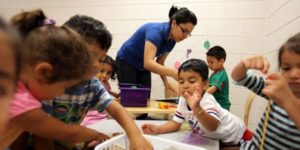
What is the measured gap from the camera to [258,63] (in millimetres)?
845

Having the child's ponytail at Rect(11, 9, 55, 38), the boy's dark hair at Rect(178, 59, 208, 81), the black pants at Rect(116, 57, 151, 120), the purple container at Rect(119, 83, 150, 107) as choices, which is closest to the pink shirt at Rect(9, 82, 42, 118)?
the child's ponytail at Rect(11, 9, 55, 38)

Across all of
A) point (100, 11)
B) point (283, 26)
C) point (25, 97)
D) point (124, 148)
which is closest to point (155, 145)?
point (124, 148)

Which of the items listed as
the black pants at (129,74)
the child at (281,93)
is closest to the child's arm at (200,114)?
the child at (281,93)

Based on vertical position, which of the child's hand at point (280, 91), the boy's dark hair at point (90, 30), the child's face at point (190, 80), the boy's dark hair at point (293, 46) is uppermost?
the boy's dark hair at point (90, 30)

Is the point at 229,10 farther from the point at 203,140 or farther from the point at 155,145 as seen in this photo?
the point at 155,145

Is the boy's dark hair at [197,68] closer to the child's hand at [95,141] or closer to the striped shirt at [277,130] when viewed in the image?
the striped shirt at [277,130]

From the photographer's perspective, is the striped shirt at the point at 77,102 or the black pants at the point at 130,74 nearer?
the striped shirt at the point at 77,102

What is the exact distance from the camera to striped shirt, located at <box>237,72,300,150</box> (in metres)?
0.87

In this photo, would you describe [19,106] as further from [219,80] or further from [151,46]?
[219,80]

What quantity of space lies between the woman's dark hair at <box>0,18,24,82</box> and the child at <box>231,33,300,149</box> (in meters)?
0.57

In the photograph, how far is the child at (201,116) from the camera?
3.74 feet

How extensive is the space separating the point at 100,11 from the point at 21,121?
260 cm

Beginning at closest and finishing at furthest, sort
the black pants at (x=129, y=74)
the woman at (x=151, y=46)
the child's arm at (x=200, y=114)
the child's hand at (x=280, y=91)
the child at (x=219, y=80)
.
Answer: the child's hand at (x=280, y=91), the child's arm at (x=200, y=114), the woman at (x=151, y=46), the black pants at (x=129, y=74), the child at (x=219, y=80)

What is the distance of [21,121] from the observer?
28.3 inches
